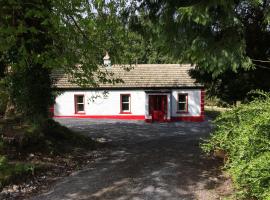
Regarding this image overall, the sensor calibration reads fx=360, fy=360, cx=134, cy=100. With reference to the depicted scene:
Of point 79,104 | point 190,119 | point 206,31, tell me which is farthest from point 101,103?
point 206,31

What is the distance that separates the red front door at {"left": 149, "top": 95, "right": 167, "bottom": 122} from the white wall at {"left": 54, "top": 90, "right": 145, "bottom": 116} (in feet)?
2.50

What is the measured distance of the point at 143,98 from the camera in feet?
93.2

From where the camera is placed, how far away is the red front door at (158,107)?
2789cm

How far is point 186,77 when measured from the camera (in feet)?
93.9

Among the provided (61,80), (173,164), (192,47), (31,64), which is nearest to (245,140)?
(192,47)

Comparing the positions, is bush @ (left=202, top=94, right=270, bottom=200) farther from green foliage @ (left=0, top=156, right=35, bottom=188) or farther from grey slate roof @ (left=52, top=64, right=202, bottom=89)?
grey slate roof @ (left=52, top=64, right=202, bottom=89)

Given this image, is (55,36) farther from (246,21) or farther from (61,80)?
(61,80)

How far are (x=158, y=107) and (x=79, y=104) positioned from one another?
656cm

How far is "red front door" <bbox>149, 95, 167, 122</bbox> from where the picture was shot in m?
27.9

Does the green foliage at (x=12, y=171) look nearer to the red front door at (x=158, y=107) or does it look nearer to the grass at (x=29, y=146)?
the grass at (x=29, y=146)

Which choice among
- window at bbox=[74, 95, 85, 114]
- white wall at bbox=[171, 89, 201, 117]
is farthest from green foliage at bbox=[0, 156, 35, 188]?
window at bbox=[74, 95, 85, 114]

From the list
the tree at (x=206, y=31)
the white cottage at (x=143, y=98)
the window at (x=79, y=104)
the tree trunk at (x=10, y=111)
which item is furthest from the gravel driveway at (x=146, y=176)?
the window at (x=79, y=104)

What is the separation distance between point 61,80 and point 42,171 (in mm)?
19697

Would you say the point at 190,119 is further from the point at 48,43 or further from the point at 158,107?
the point at 48,43
